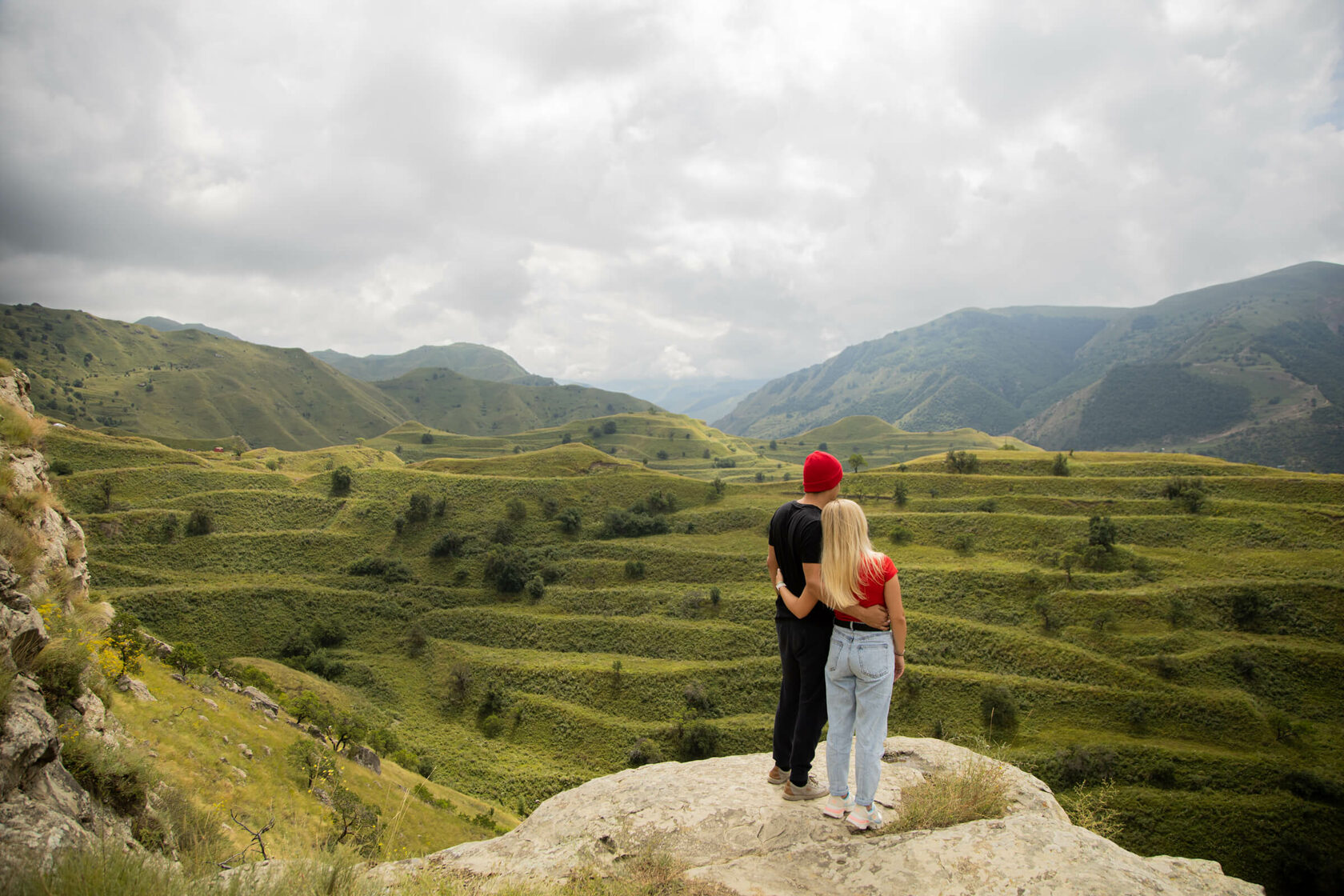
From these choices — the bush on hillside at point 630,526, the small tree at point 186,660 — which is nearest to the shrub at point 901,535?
the bush on hillside at point 630,526

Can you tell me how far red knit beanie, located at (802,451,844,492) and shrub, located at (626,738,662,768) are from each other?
137 feet

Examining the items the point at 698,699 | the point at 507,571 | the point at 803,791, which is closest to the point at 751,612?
the point at 698,699

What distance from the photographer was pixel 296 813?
19.2 m

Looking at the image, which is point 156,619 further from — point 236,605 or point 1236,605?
point 1236,605

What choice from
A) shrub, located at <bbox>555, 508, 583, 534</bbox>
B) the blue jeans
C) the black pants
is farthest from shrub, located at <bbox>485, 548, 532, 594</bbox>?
the blue jeans

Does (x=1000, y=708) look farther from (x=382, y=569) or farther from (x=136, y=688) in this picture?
(x=382, y=569)

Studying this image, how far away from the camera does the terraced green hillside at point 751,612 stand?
39406 mm

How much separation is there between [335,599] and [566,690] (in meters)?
30.1

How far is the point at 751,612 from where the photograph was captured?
58.2 metres

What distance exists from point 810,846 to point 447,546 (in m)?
72.8

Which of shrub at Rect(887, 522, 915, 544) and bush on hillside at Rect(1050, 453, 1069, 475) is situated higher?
bush on hillside at Rect(1050, 453, 1069, 475)

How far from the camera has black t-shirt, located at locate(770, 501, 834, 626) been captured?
7.19 metres

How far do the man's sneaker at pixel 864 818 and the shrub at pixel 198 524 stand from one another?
83.0 m

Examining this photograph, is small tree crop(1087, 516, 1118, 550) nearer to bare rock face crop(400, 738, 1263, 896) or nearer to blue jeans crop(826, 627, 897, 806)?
bare rock face crop(400, 738, 1263, 896)
